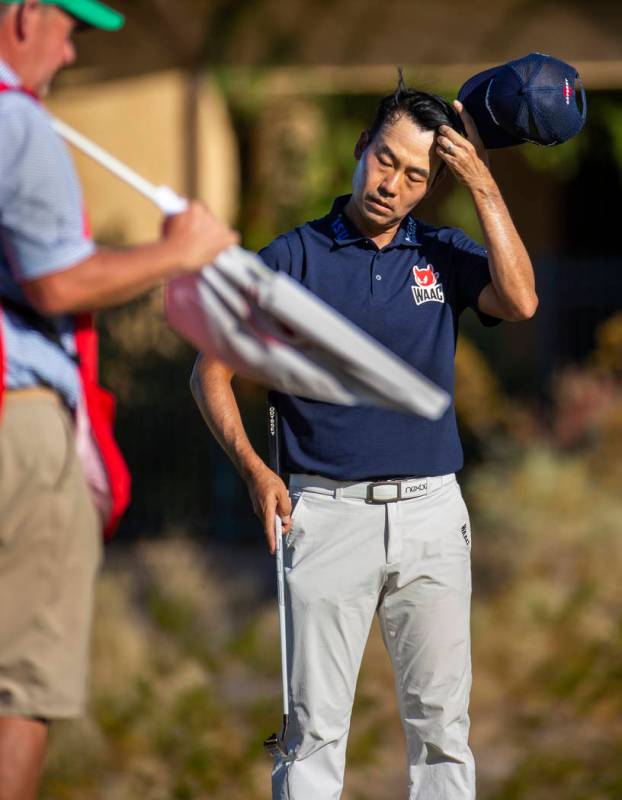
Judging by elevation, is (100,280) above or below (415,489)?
above

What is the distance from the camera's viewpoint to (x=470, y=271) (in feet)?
11.4

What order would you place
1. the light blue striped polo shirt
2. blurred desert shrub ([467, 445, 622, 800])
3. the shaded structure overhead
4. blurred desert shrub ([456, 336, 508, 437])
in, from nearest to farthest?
the light blue striped polo shirt < blurred desert shrub ([467, 445, 622, 800]) < blurred desert shrub ([456, 336, 508, 437]) < the shaded structure overhead

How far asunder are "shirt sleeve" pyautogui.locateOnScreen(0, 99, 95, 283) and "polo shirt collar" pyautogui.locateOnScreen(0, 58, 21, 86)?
9cm

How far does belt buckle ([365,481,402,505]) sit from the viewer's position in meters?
3.36

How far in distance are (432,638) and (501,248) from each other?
965 mm

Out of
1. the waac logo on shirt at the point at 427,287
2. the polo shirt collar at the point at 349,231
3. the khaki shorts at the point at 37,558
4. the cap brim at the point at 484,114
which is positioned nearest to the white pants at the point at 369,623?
the waac logo on shirt at the point at 427,287

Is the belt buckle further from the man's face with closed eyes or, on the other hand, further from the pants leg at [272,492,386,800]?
the man's face with closed eyes

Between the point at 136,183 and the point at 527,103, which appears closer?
the point at 136,183

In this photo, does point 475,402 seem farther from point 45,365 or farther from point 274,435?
point 45,365

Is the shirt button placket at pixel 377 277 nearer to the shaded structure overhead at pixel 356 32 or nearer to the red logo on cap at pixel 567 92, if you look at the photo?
the red logo on cap at pixel 567 92

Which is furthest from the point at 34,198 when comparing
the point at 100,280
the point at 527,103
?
the point at 527,103

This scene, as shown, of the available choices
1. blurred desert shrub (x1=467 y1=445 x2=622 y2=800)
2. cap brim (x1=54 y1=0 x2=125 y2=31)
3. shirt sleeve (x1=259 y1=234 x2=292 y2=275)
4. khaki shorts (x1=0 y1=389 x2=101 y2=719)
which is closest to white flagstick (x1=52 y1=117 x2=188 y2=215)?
cap brim (x1=54 y1=0 x2=125 y2=31)

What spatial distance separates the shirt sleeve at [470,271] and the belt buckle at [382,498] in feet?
1.64

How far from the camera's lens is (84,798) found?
209 inches
